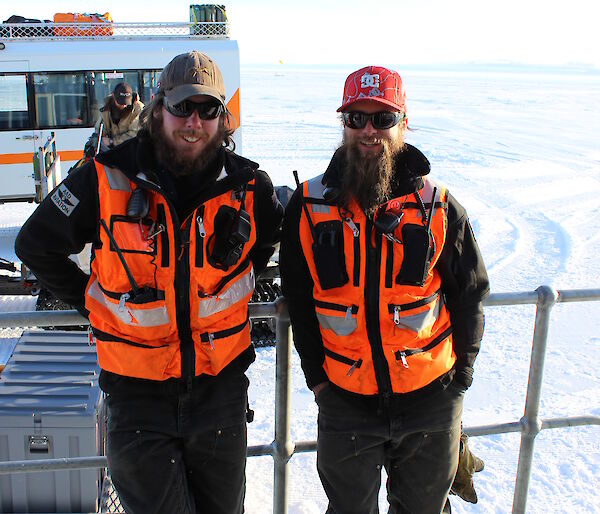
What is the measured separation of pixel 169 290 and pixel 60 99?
8.86 meters

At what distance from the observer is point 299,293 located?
2.22 metres

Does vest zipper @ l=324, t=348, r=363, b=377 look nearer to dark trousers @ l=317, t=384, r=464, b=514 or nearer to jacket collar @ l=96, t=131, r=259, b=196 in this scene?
dark trousers @ l=317, t=384, r=464, b=514

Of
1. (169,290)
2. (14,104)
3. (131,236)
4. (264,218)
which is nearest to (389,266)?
(264,218)

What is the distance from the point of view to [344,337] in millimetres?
2154

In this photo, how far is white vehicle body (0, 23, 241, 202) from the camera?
386 inches

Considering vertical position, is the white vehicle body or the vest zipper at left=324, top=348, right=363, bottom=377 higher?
the white vehicle body

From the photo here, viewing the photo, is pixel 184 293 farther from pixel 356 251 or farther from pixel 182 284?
pixel 356 251

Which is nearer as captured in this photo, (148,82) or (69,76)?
(69,76)

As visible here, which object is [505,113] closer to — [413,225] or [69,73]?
[69,73]

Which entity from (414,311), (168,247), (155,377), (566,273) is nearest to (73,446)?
(155,377)

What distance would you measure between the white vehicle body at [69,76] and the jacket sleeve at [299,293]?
7.81 meters

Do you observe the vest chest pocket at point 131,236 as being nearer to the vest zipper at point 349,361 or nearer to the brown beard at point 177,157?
the brown beard at point 177,157

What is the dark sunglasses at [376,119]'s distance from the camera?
228cm

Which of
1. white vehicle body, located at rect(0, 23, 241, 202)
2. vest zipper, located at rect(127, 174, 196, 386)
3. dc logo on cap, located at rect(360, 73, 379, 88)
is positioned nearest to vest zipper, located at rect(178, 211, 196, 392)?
vest zipper, located at rect(127, 174, 196, 386)
